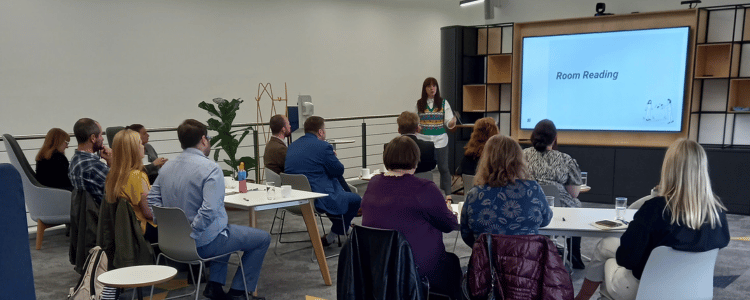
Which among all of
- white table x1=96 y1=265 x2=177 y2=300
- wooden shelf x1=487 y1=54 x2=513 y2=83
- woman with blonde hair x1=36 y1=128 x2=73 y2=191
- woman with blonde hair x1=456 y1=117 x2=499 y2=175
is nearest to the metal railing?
wooden shelf x1=487 y1=54 x2=513 y2=83

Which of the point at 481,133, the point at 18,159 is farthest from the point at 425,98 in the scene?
the point at 18,159

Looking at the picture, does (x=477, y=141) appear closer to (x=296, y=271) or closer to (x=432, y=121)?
(x=432, y=121)

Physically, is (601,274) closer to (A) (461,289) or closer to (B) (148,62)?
(A) (461,289)

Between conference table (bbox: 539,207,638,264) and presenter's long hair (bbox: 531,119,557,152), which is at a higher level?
presenter's long hair (bbox: 531,119,557,152)

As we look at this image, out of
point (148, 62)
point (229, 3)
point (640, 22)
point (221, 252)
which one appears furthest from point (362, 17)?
point (221, 252)

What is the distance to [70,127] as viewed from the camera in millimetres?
6375

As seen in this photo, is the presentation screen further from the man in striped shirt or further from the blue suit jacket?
the man in striped shirt

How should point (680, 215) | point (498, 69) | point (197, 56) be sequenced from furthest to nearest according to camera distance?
point (498, 69), point (197, 56), point (680, 215)

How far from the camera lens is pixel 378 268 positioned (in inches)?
103

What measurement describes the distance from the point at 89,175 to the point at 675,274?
361cm

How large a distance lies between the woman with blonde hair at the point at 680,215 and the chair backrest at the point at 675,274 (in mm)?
45

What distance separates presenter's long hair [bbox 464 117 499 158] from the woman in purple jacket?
231 centimetres

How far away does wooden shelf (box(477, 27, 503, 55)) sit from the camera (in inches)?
312

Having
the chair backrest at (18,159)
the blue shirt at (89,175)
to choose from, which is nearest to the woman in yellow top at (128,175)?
the blue shirt at (89,175)
